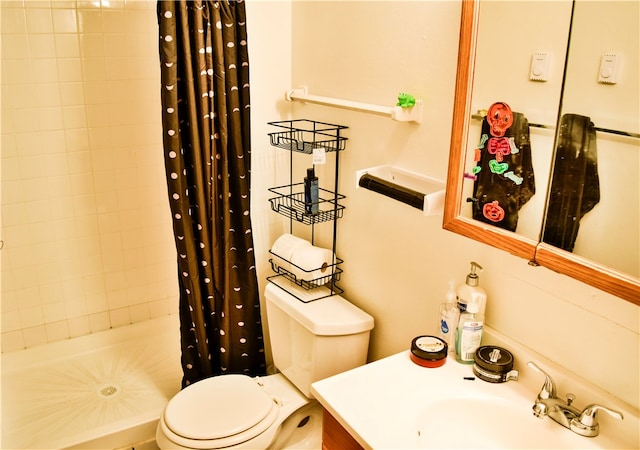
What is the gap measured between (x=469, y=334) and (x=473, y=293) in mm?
109

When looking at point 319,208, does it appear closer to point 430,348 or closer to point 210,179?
point 210,179

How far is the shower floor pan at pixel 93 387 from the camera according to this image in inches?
79.7

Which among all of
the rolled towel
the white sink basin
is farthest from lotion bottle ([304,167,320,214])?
the white sink basin

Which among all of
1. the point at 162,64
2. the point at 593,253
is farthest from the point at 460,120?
the point at 162,64

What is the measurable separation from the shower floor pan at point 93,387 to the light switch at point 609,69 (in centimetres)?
191

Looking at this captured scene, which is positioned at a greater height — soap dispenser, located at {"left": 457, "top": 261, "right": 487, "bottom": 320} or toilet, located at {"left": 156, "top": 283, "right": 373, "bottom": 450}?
soap dispenser, located at {"left": 457, "top": 261, "right": 487, "bottom": 320}

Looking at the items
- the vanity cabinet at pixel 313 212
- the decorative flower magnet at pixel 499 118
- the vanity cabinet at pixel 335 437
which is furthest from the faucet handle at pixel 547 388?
the vanity cabinet at pixel 313 212

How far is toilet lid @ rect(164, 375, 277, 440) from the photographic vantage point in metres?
1.72

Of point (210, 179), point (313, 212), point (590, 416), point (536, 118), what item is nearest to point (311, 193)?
point (313, 212)

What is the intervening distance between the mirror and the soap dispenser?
0.14 m

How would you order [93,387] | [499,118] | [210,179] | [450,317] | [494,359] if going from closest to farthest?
[499,118]
[494,359]
[450,317]
[210,179]
[93,387]

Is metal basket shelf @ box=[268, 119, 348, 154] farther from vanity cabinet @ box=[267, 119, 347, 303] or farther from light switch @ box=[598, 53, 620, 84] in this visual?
light switch @ box=[598, 53, 620, 84]

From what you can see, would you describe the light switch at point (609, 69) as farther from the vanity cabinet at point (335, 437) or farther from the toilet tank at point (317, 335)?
the toilet tank at point (317, 335)

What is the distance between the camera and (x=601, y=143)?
109cm
